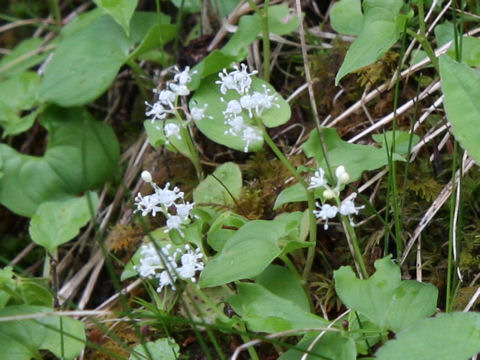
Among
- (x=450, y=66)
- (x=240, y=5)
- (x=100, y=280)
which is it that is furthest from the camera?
(x=240, y=5)

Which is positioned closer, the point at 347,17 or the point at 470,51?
the point at 470,51

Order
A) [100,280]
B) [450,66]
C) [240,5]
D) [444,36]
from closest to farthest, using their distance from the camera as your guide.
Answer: [450,66], [444,36], [100,280], [240,5]

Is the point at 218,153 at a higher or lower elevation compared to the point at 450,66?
lower

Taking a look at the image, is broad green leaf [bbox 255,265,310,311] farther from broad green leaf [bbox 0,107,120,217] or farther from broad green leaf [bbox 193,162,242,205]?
broad green leaf [bbox 0,107,120,217]

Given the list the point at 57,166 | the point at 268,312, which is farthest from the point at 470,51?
the point at 57,166

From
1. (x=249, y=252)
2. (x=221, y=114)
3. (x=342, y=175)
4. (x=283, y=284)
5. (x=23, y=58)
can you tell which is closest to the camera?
(x=342, y=175)

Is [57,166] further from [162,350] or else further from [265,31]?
[162,350]

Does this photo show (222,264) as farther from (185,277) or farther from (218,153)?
(218,153)

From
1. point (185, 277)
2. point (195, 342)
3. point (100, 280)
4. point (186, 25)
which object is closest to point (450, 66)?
point (185, 277)
